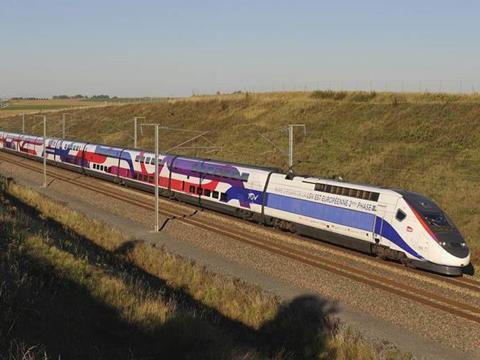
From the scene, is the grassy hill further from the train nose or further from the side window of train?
the side window of train

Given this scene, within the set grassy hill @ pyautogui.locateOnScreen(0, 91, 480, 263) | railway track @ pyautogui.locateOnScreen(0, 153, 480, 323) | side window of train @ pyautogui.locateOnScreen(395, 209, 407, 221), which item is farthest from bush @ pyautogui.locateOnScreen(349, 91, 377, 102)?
side window of train @ pyautogui.locateOnScreen(395, 209, 407, 221)

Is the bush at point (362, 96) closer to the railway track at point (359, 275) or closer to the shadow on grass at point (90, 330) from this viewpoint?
the railway track at point (359, 275)

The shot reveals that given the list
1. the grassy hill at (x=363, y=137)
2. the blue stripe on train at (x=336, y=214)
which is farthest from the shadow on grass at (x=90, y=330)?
the grassy hill at (x=363, y=137)

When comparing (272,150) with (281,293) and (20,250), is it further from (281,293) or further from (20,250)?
(20,250)

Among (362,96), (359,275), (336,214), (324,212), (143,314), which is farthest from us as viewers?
(362,96)

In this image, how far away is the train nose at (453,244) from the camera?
20359 millimetres

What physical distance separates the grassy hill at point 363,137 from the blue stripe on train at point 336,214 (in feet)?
19.7

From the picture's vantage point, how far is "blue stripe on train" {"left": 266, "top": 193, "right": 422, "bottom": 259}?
72.0ft

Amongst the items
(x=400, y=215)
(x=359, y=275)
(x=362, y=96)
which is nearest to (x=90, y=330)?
(x=359, y=275)

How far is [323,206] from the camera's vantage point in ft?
82.9

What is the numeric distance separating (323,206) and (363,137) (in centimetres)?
2739

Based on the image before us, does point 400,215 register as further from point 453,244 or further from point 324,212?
point 324,212

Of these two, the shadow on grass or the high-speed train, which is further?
the high-speed train

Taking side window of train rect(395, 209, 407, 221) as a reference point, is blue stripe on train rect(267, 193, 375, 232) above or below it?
below
